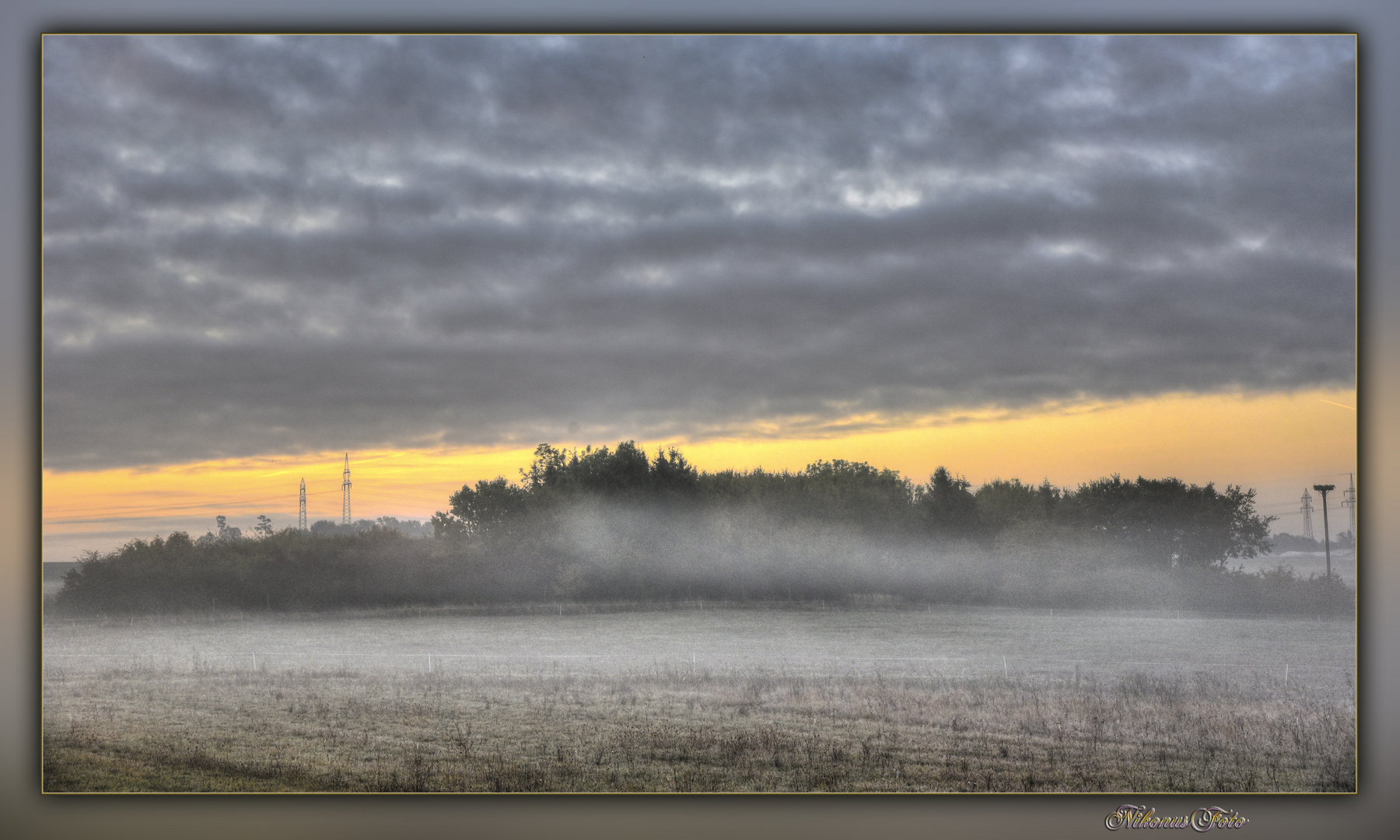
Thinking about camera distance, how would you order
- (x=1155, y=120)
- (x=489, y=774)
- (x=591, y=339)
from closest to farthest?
1. (x=489, y=774)
2. (x=1155, y=120)
3. (x=591, y=339)

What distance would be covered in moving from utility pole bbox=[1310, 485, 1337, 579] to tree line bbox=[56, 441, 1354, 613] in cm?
35

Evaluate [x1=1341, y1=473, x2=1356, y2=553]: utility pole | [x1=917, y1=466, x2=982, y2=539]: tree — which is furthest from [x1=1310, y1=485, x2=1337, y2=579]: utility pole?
[x1=917, y1=466, x2=982, y2=539]: tree

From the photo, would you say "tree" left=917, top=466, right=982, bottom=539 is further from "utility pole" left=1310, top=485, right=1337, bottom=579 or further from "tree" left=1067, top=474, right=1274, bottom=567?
"utility pole" left=1310, top=485, right=1337, bottom=579

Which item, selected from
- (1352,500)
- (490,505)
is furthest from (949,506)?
(490,505)

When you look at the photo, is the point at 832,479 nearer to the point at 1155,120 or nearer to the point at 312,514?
the point at 1155,120

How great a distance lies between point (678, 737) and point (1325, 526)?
4441 mm

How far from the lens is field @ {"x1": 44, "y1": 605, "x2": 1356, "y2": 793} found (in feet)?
18.0

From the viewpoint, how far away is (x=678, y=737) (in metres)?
5.75

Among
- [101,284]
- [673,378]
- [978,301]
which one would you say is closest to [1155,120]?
[978,301]

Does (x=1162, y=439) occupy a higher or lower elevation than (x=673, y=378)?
lower

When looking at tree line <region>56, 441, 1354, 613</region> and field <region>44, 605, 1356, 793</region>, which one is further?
tree line <region>56, 441, 1354, 613</region>

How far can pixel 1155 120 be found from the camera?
5.88 m

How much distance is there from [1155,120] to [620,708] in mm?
5497

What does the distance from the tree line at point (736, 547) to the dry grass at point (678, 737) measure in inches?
26.3
